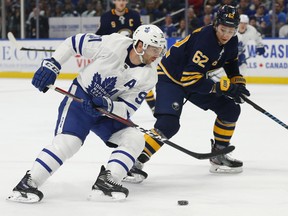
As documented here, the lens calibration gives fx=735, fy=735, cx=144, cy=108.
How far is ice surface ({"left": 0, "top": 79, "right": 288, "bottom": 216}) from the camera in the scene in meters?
3.16

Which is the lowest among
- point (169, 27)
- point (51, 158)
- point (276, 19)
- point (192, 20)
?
point (169, 27)

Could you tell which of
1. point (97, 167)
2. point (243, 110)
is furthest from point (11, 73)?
point (97, 167)

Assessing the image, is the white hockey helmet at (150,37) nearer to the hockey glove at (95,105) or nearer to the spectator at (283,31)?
the hockey glove at (95,105)

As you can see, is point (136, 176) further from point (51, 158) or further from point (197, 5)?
point (197, 5)

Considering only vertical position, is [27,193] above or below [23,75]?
above

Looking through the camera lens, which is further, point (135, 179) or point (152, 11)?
point (152, 11)

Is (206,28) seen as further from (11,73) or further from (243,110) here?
(11,73)

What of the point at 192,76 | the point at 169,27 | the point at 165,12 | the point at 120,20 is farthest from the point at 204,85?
the point at 165,12

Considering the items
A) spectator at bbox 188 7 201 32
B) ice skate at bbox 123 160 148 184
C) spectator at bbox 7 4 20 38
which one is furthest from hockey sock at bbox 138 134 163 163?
spectator at bbox 7 4 20 38

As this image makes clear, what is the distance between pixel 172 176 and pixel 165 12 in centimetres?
769

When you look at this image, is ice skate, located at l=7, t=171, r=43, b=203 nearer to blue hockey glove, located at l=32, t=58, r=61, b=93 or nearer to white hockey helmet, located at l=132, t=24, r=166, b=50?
blue hockey glove, located at l=32, t=58, r=61, b=93

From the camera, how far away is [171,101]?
13.0 ft

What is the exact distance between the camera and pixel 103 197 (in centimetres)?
330

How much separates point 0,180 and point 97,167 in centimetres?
64
